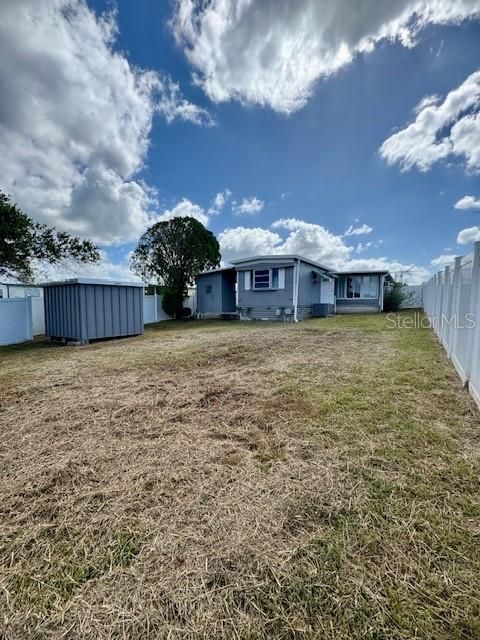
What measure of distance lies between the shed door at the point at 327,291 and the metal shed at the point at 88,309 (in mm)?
11869

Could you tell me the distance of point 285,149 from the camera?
38.4 feet

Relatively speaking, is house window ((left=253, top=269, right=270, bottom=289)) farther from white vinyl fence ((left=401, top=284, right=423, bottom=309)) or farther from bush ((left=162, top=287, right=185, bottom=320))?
white vinyl fence ((left=401, top=284, right=423, bottom=309))

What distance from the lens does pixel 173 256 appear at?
54.5 ft

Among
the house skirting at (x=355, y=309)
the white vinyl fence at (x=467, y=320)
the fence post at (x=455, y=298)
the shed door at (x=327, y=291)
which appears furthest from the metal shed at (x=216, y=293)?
the white vinyl fence at (x=467, y=320)

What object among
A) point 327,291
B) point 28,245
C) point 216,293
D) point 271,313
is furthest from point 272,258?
point 28,245

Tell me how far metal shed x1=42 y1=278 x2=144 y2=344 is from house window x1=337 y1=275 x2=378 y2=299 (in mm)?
14794

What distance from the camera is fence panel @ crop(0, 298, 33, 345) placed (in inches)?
332

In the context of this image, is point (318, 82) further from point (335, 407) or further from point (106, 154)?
point (335, 407)

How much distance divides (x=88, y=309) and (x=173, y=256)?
9055mm

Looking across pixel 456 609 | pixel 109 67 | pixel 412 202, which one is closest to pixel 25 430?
pixel 456 609

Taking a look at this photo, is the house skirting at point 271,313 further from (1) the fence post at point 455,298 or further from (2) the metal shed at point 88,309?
(1) the fence post at point 455,298

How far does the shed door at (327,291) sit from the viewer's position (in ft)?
57.6

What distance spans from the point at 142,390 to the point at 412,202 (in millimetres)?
15011

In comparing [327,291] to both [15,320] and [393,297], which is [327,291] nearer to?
[393,297]
